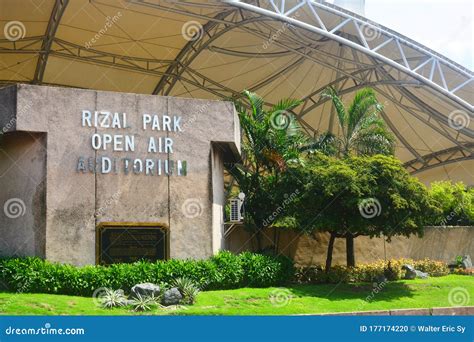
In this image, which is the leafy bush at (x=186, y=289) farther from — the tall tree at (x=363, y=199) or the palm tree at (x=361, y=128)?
the palm tree at (x=361, y=128)

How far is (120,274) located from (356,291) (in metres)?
8.26

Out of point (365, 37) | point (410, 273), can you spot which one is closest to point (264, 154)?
point (410, 273)

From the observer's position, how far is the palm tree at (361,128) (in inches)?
1088

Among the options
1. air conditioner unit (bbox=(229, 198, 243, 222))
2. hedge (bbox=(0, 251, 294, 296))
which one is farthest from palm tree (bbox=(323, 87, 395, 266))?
hedge (bbox=(0, 251, 294, 296))

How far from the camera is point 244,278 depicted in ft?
71.7

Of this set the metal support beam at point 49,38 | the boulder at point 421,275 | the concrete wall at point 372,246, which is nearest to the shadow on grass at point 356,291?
the boulder at point 421,275

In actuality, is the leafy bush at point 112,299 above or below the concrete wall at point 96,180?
below

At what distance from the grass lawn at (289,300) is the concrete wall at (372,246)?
312 centimetres

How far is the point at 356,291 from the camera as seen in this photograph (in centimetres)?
2309

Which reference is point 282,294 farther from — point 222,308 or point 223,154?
point 223,154

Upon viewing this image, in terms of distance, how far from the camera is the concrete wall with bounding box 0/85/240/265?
19969 mm

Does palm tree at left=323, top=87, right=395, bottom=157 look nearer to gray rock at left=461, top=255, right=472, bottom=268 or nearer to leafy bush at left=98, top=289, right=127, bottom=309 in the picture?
gray rock at left=461, top=255, right=472, bottom=268

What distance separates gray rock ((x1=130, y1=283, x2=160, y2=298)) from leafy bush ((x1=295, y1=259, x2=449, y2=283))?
7.65 meters

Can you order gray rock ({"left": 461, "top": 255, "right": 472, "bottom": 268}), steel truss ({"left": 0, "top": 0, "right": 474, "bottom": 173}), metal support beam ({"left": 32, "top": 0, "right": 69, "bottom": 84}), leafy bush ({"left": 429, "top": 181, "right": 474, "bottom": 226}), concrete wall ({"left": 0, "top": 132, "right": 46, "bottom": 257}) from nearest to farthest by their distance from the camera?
concrete wall ({"left": 0, "top": 132, "right": 46, "bottom": 257}) < gray rock ({"left": 461, "top": 255, "right": 472, "bottom": 268}) < steel truss ({"left": 0, "top": 0, "right": 474, "bottom": 173}) < leafy bush ({"left": 429, "top": 181, "right": 474, "bottom": 226}) < metal support beam ({"left": 32, "top": 0, "right": 69, "bottom": 84})
